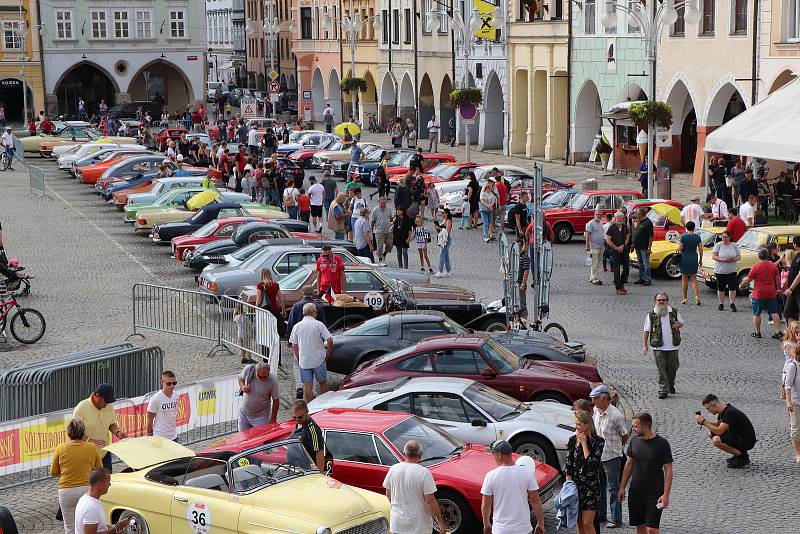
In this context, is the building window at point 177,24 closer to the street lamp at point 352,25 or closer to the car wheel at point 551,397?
the street lamp at point 352,25

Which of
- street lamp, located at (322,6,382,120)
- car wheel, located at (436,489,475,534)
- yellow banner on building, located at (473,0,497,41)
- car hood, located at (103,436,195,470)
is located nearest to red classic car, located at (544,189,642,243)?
car wheel, located at (436,489,475,534)

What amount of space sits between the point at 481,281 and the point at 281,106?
65.5 meters

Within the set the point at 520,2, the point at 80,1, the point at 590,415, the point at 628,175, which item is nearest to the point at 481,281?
the point at 590,415

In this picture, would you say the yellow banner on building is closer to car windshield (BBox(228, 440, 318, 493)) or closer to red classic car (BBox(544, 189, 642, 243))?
red classic car (BBox(544, 189, 642, 243))

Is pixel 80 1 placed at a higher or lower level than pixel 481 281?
higher

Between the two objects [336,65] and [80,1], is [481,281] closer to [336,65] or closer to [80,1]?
[336,65]

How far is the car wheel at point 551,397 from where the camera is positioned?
16719 mm

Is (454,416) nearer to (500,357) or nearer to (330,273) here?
(500,357)

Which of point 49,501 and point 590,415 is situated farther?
point 49,501

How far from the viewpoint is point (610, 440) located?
12883 millimetres

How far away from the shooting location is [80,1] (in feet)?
269

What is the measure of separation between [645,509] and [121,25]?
7616 centimetres

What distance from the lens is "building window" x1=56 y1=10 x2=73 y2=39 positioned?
81812 millimetres

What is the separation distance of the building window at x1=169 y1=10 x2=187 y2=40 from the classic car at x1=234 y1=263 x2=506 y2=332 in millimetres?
64316
